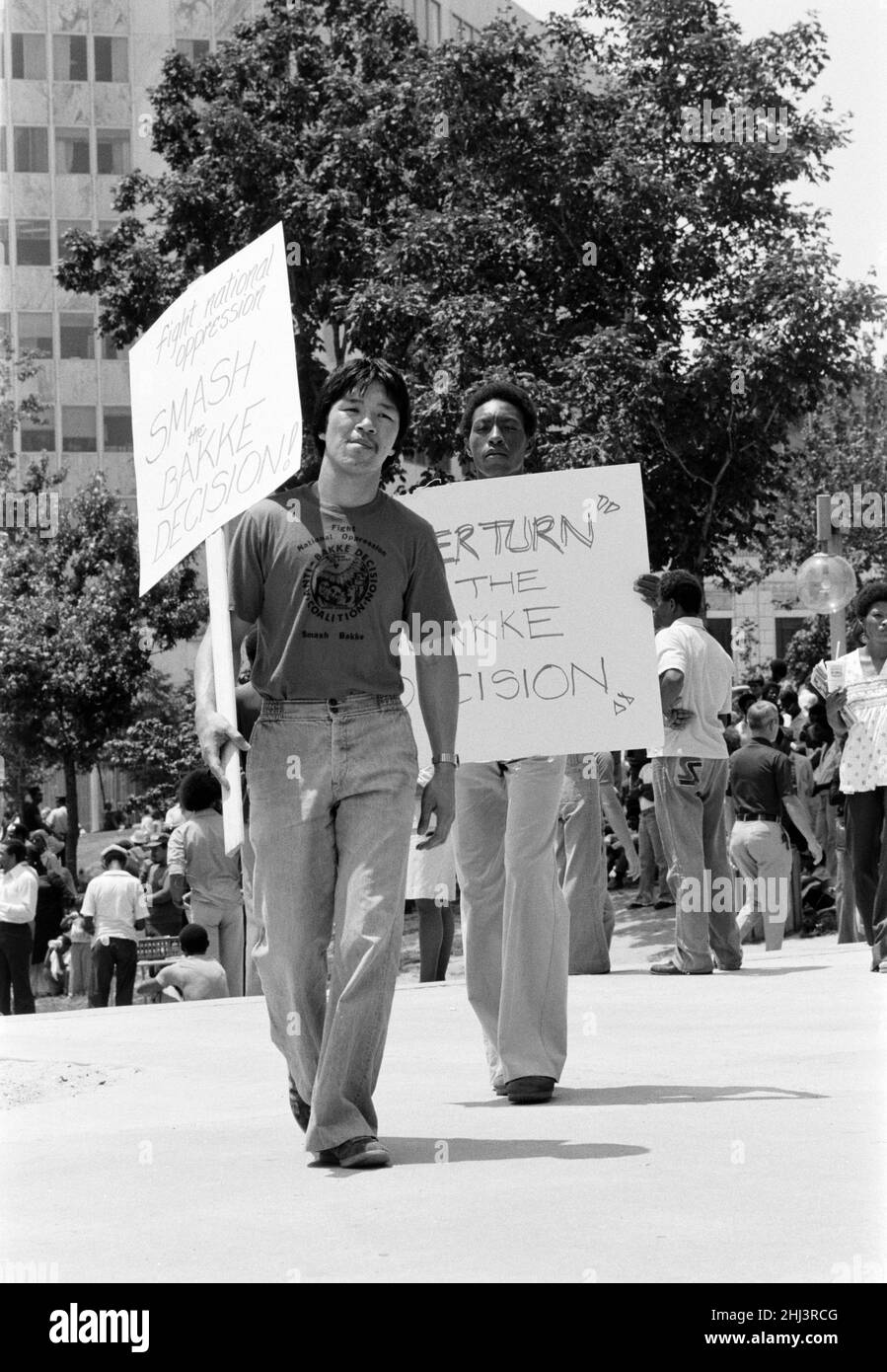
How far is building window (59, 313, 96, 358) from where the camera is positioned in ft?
194

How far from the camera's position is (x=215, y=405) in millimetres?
5461

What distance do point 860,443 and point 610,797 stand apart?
29431 millimetres

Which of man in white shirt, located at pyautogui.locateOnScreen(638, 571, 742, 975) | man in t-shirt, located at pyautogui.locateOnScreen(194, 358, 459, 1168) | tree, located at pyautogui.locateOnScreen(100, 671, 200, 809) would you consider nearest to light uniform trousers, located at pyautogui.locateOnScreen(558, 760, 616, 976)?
man in white shirt, located at pyautogui.locateOnScreen(638, 571, 742, 975)

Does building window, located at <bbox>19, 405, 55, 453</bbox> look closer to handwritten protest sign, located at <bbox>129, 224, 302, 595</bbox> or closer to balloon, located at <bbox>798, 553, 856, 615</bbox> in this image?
balloon, located at <bbox>798, 553, 856, 615</bbox>

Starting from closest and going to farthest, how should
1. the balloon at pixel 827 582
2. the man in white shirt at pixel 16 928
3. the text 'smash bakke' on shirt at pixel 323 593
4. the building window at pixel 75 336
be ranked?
1. the text 'smash bakke' on shirt at pixel 323 593
2. the balloon at pixel 827 582
3. the man in white shirt at pixel 16 928
4. the building window at pixel 75 336

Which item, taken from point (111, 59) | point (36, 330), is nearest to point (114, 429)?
point (36, 330)

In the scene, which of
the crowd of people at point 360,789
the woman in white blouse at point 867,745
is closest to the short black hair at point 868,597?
the woman in white blouse at point 867,745

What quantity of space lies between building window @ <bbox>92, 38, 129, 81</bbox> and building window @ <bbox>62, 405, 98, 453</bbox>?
31.2ft

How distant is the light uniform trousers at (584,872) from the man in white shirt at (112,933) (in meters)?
5.24

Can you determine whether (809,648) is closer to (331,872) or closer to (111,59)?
(111,59)

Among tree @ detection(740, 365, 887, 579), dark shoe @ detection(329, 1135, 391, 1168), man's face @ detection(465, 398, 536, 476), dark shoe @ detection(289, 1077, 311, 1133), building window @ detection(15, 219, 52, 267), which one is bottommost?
dark shoe @ detection(329, 1135, 391, 1168)

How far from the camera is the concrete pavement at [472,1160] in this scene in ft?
12.5

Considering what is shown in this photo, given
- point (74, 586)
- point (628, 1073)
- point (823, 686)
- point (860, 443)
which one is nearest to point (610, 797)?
point (823, 686)

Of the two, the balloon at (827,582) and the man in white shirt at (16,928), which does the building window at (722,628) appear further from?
the balloon at (827,582)
